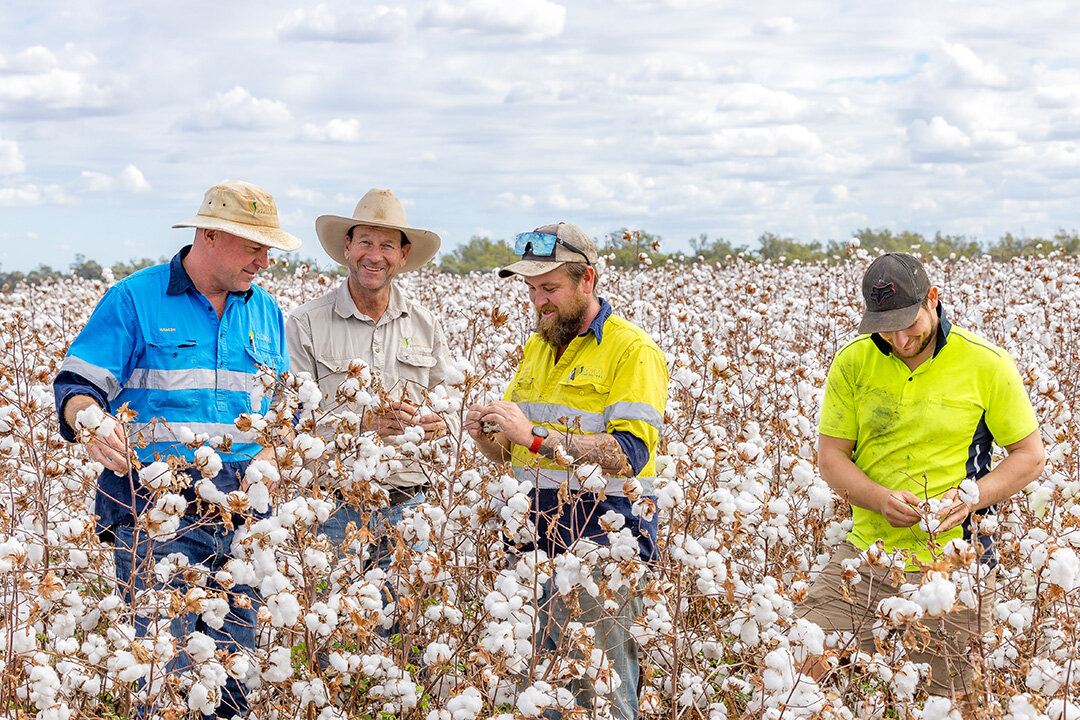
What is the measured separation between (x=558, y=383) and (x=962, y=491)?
4.25 feet

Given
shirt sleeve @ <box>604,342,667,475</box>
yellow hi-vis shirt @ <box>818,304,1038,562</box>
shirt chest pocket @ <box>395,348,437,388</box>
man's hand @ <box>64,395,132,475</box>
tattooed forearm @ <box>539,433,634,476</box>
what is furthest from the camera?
shirt chest pocket @ <box>395,348,437,388</box>

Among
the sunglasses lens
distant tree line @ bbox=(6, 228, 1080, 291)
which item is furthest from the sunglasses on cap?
distant tree line @ bbox=(6, 228, 1080, 291)

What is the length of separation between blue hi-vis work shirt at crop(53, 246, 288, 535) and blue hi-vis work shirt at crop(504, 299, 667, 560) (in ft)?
3.27

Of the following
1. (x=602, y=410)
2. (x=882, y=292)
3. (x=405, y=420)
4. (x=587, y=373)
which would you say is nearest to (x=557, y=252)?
(x=587, y=373)

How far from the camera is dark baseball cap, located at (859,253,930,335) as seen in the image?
3.08 meters

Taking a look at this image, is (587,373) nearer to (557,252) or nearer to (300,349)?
(557,252)

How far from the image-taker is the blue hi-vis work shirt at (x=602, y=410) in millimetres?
3086

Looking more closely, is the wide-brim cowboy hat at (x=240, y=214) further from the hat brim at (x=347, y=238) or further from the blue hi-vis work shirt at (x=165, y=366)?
the hat brim at (x=347, y=238)

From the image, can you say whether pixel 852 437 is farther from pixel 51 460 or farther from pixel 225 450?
pixel 51 460

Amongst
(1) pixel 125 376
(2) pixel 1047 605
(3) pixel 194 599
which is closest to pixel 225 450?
(3) pixel 194 599

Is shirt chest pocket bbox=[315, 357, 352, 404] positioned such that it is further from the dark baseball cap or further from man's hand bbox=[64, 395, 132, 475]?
the dark baseball cap

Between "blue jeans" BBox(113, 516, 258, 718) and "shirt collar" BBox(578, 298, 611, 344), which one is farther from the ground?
"shirt collar" BBox(578, 298, 611, 344)

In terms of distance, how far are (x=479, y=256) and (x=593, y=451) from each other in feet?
84.5

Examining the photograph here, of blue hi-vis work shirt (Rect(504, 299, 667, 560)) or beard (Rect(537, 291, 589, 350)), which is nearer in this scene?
blue hi-vis work shirt (Rect(504, 299, 667, 560))
